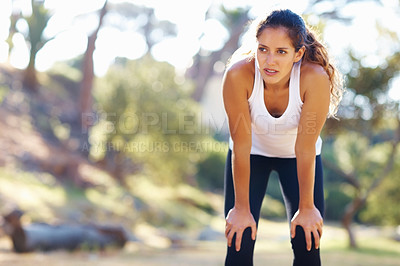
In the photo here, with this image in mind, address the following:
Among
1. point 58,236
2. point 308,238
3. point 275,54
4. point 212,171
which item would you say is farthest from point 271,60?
point 212,171

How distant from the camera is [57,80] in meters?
18.5

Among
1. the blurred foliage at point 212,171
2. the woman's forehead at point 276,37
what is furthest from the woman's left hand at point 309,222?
the blurred foliage at point 212,171

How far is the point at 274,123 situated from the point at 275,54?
1.29 ft

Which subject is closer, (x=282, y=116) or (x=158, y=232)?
(x=282, y=116)

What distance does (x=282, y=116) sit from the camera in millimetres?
2475

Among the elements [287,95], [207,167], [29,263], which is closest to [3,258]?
[29,263]

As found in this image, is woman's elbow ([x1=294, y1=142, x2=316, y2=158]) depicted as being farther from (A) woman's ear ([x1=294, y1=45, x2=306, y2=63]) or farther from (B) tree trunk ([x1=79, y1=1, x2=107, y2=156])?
(B) tree trunk ([x1=79, y1=1, x2=107, y2=156])

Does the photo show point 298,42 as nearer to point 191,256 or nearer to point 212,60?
point 191,256

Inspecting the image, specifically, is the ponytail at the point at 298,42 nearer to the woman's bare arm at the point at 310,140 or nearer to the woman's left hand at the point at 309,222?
the woman's bare arm at the point at 310,140

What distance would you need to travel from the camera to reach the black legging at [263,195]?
2.46 m

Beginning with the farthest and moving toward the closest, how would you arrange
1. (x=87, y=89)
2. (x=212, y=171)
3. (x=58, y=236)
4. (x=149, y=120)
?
(x=212, y=171), (x=87, y=89), (x=149, y=120), (x=58, y=236)

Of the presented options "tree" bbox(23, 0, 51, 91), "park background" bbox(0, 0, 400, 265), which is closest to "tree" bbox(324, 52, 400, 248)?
"park background" bbox(0, 0, 400, 265)

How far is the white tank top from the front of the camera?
246cm

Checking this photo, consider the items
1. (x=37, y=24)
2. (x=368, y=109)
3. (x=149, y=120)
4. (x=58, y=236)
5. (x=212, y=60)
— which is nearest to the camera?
(x=58, y=236)
